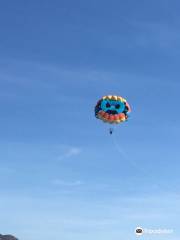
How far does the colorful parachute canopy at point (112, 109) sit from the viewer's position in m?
128

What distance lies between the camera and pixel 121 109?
129m

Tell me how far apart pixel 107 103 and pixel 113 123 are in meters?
6.82

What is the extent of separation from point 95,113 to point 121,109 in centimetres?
767

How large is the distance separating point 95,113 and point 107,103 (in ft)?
17.5

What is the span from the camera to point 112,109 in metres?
129

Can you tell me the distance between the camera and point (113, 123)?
132125 millimetres

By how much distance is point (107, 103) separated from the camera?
128m

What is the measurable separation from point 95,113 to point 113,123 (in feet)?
18.8

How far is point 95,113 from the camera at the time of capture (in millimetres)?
131750

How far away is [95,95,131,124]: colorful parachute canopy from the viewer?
128m
